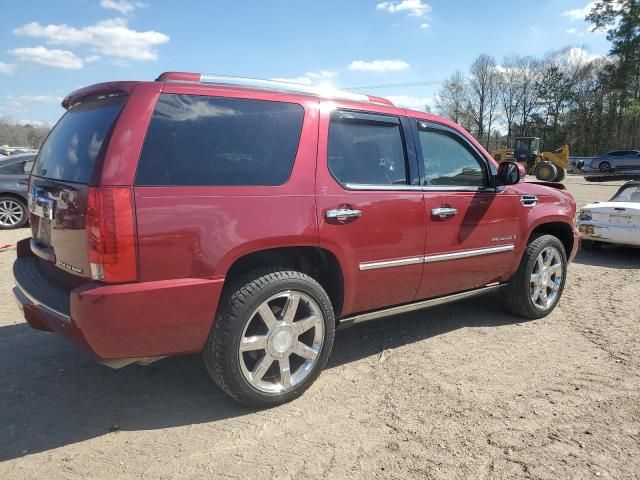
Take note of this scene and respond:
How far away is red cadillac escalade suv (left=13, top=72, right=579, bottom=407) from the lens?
2.51 m

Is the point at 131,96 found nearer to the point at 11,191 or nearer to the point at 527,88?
the point at 11,191

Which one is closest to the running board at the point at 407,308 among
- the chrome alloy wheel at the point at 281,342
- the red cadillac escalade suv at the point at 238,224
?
the red cadillac escalade suv at the point at 238,224

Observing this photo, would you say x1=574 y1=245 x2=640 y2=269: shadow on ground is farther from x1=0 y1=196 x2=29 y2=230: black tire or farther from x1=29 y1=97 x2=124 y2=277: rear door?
x1=0 y1=196 x2=29 y2=230: black tire

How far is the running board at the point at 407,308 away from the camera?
3466 mm

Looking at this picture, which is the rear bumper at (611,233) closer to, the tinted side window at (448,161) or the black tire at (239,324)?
the tinted side window at (448,161)

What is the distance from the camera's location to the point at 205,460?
2545mm

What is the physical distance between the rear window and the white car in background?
7791 mm

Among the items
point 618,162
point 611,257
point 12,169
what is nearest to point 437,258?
point 611,257

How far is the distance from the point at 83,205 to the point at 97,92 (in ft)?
2.62

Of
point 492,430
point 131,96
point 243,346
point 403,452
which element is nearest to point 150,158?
point 131,96

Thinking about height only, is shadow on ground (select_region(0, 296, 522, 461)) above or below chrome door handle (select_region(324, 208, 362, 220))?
below

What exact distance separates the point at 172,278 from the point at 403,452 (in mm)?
1520

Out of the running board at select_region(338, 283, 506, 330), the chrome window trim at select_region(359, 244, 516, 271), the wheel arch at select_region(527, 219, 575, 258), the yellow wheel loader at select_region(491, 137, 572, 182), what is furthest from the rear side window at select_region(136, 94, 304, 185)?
the yellow wheel loader at select_region(491, 137, 572, 182)

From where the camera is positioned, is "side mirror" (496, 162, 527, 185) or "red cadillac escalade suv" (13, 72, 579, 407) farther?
"side mirror" (496, 162, 527, 185)
